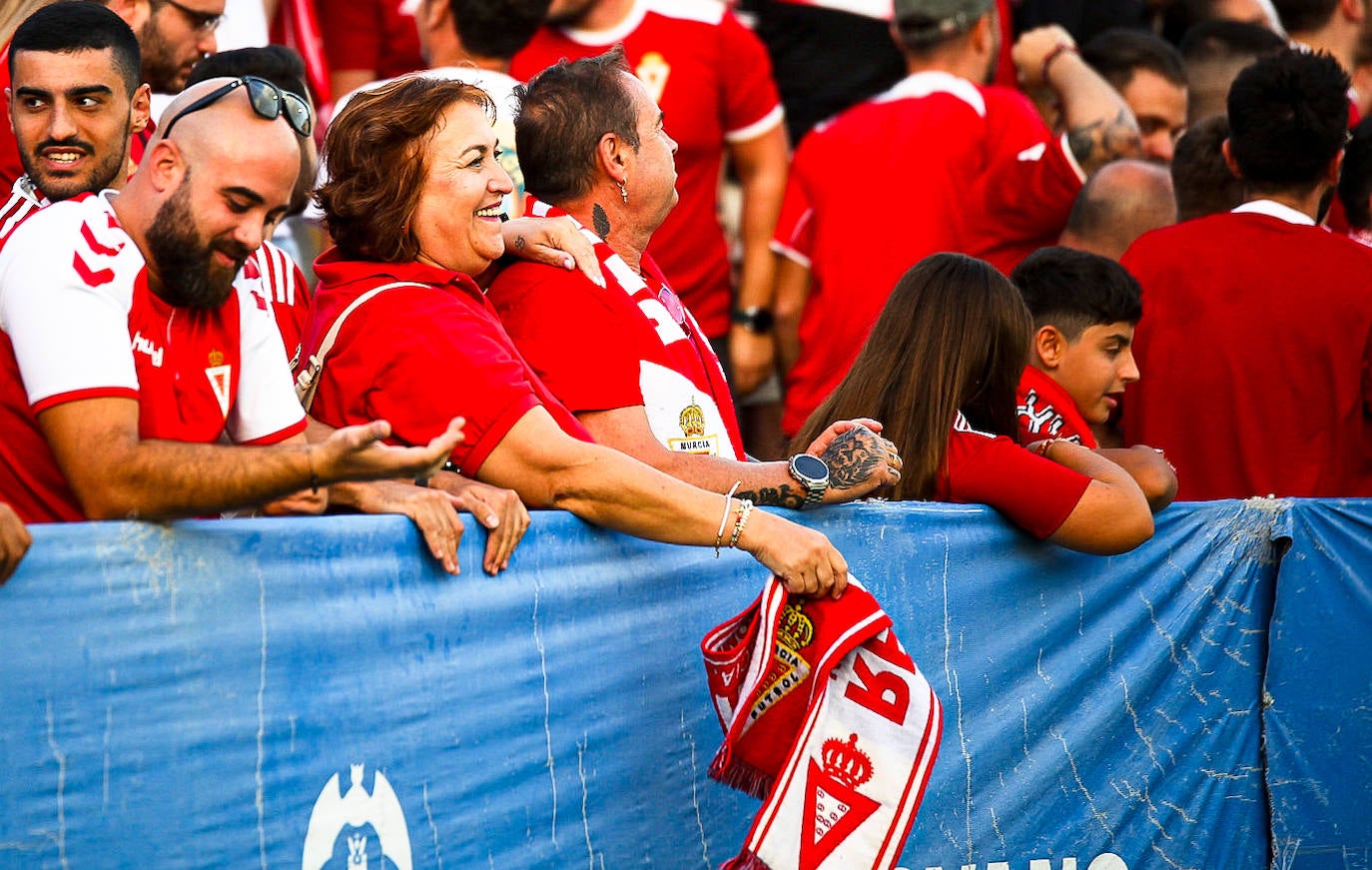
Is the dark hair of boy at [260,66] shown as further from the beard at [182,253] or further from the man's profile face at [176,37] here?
the beard at [182,253]

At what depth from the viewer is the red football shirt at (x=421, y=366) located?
136 inches

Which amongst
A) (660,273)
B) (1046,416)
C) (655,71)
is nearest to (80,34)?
(660,273)

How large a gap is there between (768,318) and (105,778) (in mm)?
4629

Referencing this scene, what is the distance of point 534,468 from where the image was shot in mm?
3473

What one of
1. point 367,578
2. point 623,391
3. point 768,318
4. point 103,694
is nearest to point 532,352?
point 623,391

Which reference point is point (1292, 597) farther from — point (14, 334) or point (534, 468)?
point (14, 334)

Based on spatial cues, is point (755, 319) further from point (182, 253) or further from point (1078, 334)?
point (182, 253)

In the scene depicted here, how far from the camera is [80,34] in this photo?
158 inches

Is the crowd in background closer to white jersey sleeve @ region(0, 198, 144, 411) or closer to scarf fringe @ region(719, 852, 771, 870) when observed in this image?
white jersey sleeve @ region(0, 198, 144, 411)

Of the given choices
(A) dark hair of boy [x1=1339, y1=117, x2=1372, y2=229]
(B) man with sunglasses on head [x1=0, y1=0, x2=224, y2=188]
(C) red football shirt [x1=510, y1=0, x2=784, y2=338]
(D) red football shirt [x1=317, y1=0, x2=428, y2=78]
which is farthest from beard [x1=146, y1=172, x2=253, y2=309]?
(A) dark hair of boy [x1=1339, y1=117, x2=1372, y2=229]

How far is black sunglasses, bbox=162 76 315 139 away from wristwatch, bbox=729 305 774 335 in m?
3.74

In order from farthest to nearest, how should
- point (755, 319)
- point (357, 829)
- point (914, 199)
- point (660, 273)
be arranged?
1. point (755, 319)
2. point (914, 199)
3. point (660, 273)
4. point (357, 829)

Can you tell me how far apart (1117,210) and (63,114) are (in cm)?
389

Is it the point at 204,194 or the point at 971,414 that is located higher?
the point at 204,194
